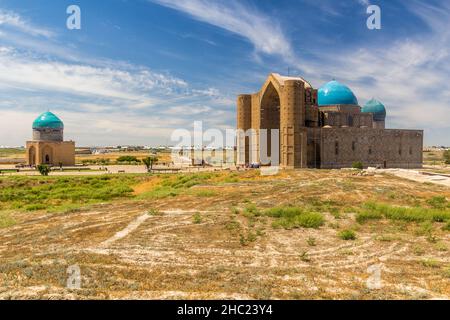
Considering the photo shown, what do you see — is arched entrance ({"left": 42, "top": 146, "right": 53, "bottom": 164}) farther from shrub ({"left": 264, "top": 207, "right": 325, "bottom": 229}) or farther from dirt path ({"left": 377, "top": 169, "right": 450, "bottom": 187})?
shrub ({"left": 264, "top": 207, "right": 325, "bottom": 229})

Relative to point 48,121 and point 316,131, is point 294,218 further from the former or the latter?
point 48,121

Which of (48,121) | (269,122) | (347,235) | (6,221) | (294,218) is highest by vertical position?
(48,121)

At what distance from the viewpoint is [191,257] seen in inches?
430

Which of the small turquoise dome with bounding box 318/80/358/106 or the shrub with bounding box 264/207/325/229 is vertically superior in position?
the small turquoise dome with bounding box 318/80/358/106

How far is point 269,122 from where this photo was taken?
54.5 m

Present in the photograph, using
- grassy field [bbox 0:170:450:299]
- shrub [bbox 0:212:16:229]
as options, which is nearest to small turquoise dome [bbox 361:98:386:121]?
grassy field [bbox 0:170:450:299]

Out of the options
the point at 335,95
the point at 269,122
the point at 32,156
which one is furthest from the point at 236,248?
the point at 32,156

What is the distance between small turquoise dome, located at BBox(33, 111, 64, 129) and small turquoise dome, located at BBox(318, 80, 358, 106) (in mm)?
49113

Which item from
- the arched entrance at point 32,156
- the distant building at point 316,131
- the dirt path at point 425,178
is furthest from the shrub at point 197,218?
the arched entrance at point 32,156

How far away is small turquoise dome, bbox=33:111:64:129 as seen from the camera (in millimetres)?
63812

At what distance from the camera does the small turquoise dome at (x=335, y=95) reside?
5634 cm

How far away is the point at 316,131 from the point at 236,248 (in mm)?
39756

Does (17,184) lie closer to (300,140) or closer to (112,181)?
(112,181)
